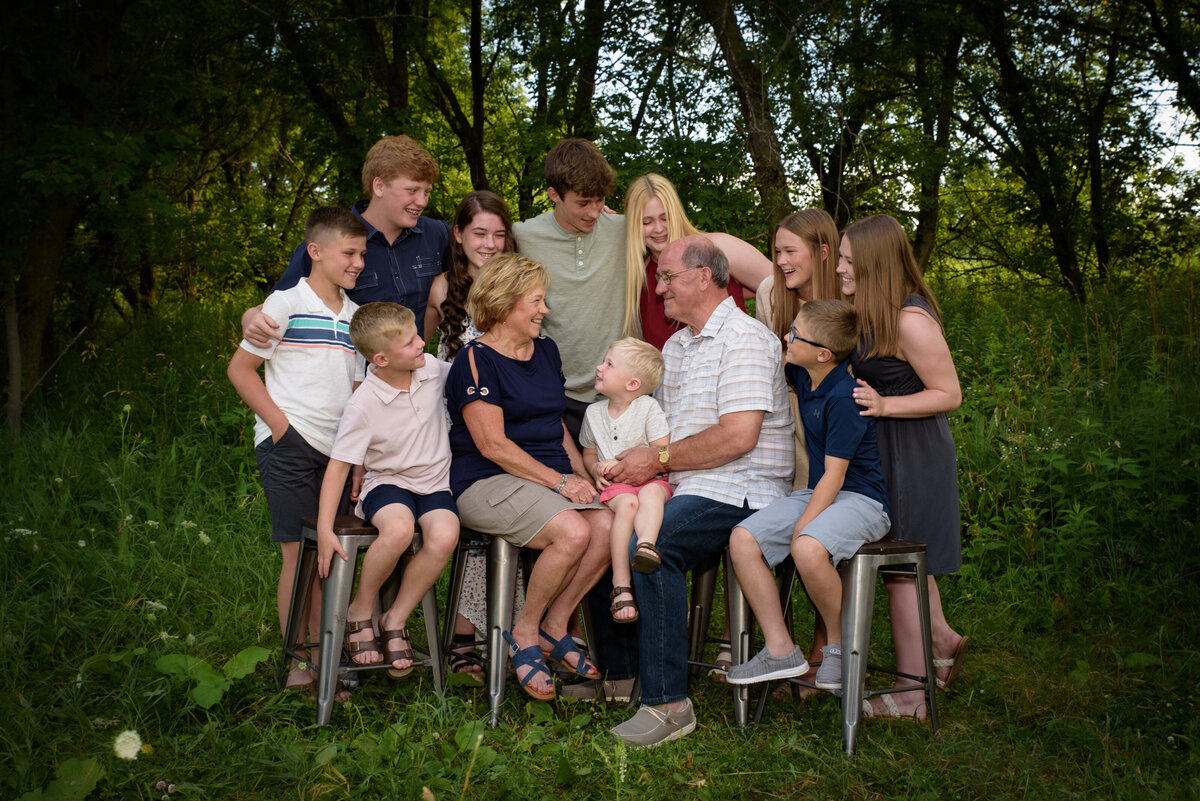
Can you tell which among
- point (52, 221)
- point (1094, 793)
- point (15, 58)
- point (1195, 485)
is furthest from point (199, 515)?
point (1195, 485)

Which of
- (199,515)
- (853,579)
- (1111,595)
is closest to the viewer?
(853,579)

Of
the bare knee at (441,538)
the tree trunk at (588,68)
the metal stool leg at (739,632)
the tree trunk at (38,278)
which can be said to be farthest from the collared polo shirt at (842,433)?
the tree trunk at (588,68)

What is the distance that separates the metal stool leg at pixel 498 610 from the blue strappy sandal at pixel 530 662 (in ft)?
0.13

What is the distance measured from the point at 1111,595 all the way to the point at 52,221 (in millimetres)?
7361

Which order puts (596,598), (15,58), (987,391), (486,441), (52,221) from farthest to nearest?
1. (52,221)
2. (15,58)
3. (987,391)
4. (596,598)
5. (486,441)

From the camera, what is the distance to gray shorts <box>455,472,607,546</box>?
342 centimetres

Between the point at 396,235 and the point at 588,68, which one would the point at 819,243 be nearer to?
the point at 396,235

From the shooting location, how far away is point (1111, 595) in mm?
4496

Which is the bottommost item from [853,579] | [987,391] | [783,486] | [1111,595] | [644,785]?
[644,785]

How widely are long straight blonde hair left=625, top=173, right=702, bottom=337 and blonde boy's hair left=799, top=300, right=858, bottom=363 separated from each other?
0.84 meters

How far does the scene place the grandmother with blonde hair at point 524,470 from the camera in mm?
3439

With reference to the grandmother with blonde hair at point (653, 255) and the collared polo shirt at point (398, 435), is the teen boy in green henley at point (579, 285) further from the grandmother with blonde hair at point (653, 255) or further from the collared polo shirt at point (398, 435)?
the collared polo shirt at point (398, 435)

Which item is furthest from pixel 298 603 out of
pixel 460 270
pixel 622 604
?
pixel 460 270

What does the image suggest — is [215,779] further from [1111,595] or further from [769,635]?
[1111,595]
